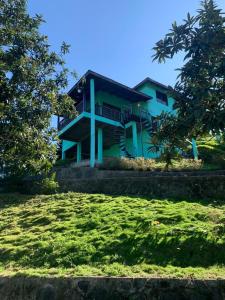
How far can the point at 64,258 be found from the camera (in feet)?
29.1

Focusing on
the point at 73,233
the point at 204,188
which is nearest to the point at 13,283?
the point at 73,233

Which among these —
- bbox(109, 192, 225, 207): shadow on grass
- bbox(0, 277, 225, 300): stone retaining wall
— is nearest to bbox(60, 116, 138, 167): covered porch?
bbox(109, 192, 225, 207): shadow on grass

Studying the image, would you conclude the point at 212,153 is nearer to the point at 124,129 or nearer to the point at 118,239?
the point at 124,129

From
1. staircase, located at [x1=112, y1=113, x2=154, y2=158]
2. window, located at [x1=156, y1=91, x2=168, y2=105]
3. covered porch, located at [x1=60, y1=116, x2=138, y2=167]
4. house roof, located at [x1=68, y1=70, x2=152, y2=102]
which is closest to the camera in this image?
covered porch, located at [x1=60, y1=116, x2=138, y2=167]

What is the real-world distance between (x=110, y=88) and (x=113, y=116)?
2.64m

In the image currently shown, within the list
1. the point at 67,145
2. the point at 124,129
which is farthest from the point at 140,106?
the point at 67,145

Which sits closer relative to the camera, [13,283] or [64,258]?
[13,283]

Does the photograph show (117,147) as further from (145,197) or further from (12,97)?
(12,97)

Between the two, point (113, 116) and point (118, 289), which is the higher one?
point (113, 116)

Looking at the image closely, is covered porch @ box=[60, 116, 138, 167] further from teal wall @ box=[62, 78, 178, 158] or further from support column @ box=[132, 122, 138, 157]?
teal wall @ box=[62, 78, 178, 158]

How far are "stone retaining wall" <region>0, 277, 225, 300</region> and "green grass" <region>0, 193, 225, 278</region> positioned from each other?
276 millimetres

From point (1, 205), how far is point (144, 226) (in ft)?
28.0

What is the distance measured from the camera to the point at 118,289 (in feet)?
22.8

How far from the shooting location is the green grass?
796cm
